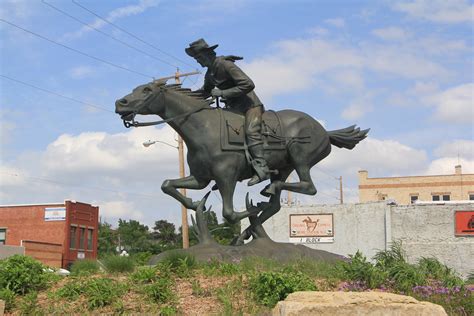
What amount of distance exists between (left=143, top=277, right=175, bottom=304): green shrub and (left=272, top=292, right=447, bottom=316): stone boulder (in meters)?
2.35

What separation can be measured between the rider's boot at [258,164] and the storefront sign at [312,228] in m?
25.2

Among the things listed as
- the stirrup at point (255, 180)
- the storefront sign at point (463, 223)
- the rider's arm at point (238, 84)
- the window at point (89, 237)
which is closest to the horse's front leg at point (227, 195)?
the stirrup at point (255, 180)

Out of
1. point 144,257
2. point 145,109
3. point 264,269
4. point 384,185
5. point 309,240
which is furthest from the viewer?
point 384,185

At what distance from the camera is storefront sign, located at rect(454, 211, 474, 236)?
109 ft

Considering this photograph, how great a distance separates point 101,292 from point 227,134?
12.0 ft

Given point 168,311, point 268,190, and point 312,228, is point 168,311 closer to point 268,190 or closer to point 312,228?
point 268,190

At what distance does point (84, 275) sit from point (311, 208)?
90.9 feet

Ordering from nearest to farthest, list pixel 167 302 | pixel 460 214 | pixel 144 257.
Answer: pixel 167 302 < pixel 144 257 < pixel 460 214

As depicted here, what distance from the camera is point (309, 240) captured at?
37.2m

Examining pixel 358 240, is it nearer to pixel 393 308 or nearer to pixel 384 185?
pixel 384 185

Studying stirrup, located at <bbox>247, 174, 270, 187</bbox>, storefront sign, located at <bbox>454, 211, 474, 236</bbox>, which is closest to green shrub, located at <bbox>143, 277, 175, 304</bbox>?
stirrup, located at <bbox>247, 174, 270, 187</bbox>

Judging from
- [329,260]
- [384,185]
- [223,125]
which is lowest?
[329,260]

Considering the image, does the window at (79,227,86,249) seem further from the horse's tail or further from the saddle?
the saddle

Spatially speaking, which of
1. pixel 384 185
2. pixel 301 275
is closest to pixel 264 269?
pixel 301 275
